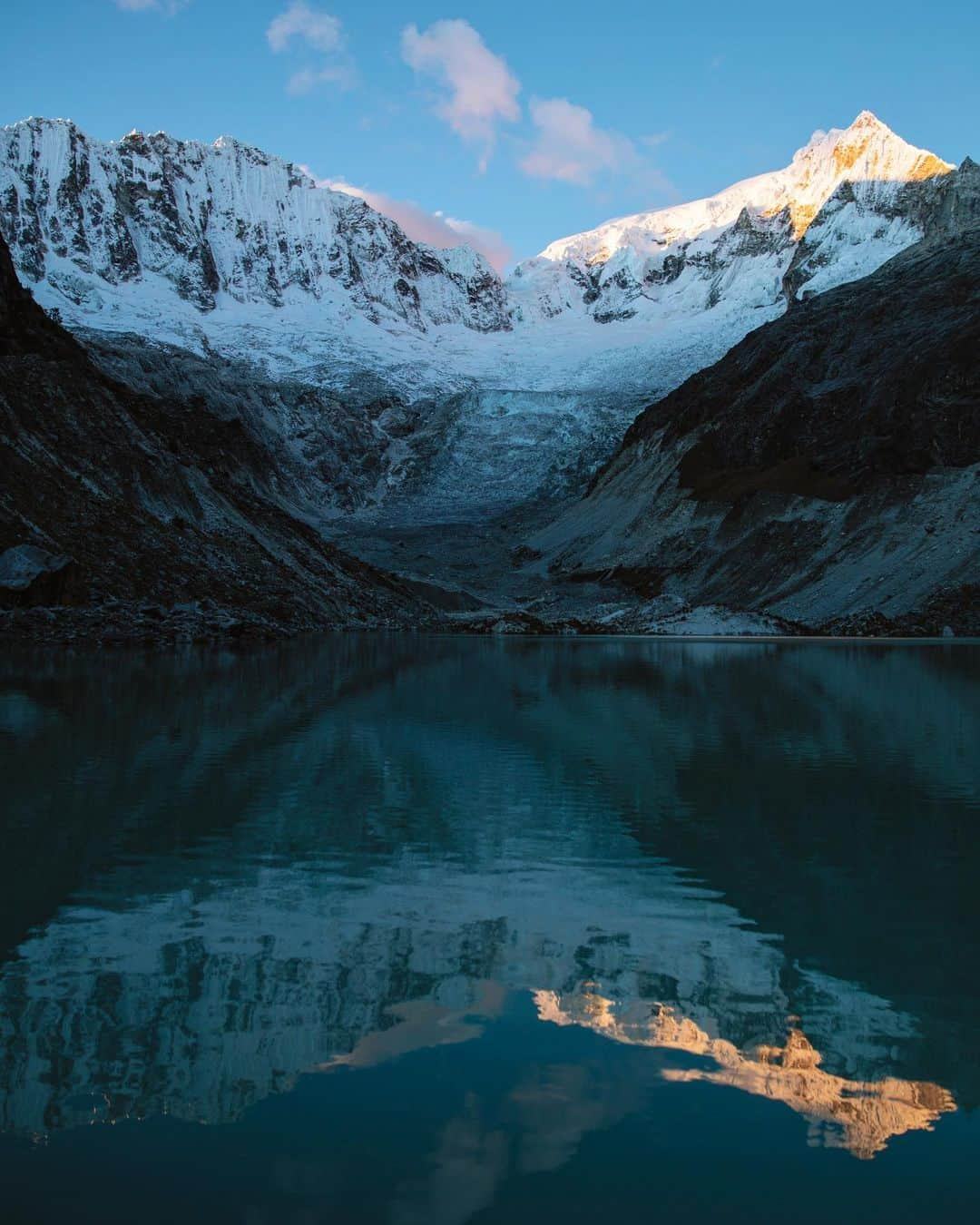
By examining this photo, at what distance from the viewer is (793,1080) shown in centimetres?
568

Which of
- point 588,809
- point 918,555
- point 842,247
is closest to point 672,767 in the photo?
point 588,809

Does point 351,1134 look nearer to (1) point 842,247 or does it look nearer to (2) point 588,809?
(2) point 588,809

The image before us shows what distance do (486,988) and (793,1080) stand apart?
1.95 meters

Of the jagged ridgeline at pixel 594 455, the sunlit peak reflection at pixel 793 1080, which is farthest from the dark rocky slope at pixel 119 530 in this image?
the sunlit peak reflection at pixel 793 1080

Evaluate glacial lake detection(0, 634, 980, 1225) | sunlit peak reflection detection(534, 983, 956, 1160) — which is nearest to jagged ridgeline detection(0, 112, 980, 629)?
glacial lake detection(0, 634, 980, 1225)

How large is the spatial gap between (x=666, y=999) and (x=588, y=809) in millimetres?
5981

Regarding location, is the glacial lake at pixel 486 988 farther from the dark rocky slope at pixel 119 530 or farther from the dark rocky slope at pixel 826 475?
the dark rocky slope at pixel 826 475

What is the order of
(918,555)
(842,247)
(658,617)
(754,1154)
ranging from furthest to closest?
(842,247), (658,617), (918,555), (754,1154)

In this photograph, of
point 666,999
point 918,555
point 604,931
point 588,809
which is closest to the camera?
point 666,999

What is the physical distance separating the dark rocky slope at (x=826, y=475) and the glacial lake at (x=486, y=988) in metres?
60.5

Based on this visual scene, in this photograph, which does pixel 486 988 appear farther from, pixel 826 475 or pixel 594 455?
pixel 594 455

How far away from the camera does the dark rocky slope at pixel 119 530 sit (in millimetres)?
49031

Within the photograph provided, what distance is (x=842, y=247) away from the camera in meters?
184

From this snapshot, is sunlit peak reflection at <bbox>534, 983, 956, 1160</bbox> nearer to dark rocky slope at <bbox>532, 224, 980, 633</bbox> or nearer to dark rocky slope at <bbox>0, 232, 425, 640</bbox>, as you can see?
dark rocky slope at <bbox>0, 232, 425, 640</bbox>
